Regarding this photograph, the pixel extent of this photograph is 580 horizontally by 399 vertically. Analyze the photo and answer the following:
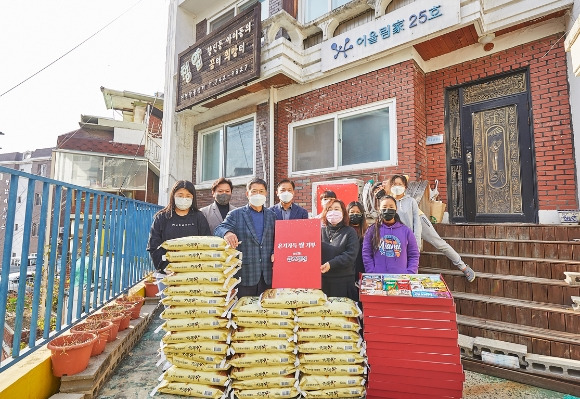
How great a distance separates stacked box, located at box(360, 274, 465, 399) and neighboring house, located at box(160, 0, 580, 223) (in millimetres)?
3465

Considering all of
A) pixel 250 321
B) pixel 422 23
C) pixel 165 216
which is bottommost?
pixel 250 321

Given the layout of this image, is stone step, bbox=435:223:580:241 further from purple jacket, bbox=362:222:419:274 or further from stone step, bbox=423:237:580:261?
purple jacket, bbox=362:222:419:274

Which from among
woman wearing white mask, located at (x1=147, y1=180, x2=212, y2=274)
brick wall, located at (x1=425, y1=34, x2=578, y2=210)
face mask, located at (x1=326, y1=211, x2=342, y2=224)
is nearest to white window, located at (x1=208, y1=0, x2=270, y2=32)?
brick wall, located at (x1=425, y1=34, x2=578, y2=210)

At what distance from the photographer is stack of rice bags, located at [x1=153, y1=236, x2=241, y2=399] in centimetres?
236

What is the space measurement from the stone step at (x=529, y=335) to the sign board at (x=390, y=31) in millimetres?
4323

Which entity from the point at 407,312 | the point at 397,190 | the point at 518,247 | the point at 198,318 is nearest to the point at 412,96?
the point at 397,190

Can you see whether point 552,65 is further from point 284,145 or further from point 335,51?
point 284,145

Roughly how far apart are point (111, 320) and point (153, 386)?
2.77 feet

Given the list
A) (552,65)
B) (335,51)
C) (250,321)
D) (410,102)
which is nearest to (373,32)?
(335,51)

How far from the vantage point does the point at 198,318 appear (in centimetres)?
241

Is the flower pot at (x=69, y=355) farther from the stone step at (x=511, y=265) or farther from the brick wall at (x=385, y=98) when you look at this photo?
the brick wall at (x=385, y=98)

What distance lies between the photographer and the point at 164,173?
29.4ft

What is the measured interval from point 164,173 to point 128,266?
5.06m

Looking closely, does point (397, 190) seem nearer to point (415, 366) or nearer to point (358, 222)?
point (358, 222)
